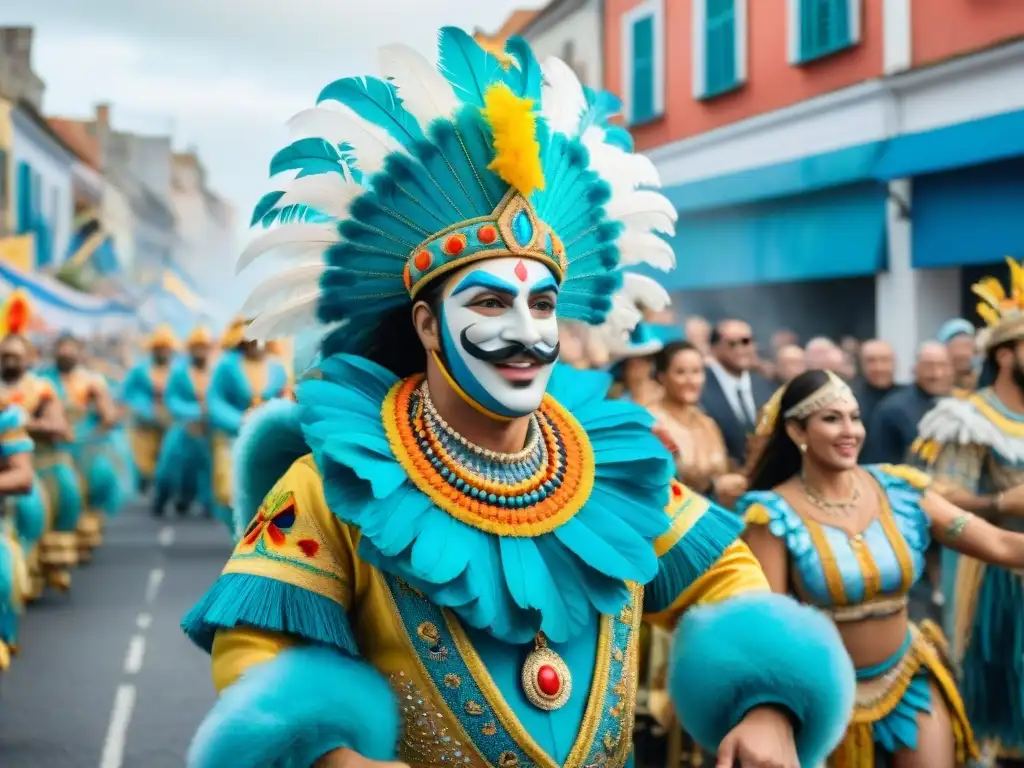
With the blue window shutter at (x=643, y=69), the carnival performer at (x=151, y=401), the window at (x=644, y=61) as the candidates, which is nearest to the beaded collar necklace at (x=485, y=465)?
the carnival performer at (x=151, y=401)

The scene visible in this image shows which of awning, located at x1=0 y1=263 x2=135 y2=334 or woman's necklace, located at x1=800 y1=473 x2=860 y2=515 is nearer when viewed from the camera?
woman's necklace, located at x1=800 y1=473 x2=860 y2=515

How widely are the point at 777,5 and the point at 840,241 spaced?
3028 mm

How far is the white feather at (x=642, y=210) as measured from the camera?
11.3ft

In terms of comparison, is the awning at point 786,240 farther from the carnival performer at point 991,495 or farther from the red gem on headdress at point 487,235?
the red gem on headdress at point 487,235

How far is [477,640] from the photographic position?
9.58 ft

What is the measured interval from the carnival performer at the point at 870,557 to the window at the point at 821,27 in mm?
11286

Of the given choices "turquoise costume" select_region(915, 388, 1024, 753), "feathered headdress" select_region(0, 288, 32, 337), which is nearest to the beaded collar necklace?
"turquoise costume" select_region(915, 388, 1024, 753)

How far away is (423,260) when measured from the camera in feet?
10.3

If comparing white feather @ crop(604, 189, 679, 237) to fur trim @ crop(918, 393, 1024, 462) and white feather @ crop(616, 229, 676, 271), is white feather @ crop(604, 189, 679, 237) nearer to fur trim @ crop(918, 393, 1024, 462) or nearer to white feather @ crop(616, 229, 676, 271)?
white feather @ crop(616, 229, 676, 271)

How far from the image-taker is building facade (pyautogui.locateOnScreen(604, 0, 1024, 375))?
529 inches

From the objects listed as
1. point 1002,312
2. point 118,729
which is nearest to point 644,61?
point 1002,312

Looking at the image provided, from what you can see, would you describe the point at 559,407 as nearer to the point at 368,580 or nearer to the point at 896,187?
the point at 368,580

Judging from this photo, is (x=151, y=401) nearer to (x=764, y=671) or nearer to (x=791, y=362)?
(x=791, y=362)

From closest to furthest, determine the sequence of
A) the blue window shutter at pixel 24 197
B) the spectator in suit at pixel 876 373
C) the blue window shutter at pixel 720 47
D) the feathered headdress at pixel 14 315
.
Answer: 1. the feathered headdress at pixel 14 315
2. the spectator in suit at pixel 876 373
3. the blue window shutter at pixel 720 47
4. the blue window shutter at pixel 24 197
